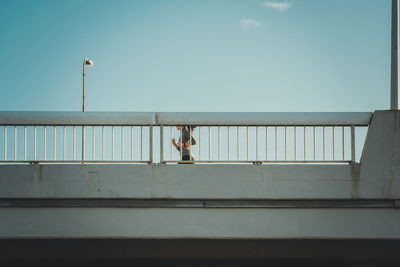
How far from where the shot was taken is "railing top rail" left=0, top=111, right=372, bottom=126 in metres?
5.51

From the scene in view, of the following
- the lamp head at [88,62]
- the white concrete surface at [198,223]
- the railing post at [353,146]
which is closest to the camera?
the white concrete surface at [198,223]

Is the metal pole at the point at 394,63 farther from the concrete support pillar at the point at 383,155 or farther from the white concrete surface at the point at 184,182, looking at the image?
the white concrete surface at the point at 184,182

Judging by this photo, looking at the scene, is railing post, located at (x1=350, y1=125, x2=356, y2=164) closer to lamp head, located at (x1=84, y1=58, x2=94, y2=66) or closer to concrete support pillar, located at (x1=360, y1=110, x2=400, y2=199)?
concrete support pillar, located at (x1=360, y1=110, x2=400, y2=199)

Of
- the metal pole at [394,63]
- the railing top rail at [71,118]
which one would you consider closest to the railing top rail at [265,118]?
the railing top rail at [71,118]

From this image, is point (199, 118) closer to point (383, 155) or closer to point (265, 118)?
point (265, 118)

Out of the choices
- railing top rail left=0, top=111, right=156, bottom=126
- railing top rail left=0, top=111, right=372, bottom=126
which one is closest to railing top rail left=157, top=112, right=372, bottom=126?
railing top rail left=0, top=111, right=372, bottom=126

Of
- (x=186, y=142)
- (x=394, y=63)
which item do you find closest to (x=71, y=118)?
(x=186, y=142)

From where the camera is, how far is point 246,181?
5.27 metres

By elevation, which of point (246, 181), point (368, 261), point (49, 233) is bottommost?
point (368, 261)

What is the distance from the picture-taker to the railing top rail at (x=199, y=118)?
18.1 feet

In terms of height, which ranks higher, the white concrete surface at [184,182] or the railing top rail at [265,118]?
the railing top rail at [265,118]

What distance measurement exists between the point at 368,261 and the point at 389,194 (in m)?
2.27

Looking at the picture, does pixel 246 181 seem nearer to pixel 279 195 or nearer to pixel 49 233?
pixel 279 195

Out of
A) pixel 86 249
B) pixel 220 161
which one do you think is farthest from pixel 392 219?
pixel 86 249
